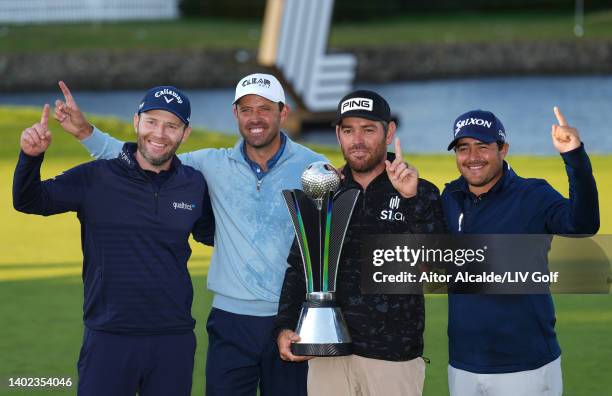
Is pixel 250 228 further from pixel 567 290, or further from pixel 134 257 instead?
pixel 567 290

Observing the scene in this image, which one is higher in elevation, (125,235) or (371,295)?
(125,235)

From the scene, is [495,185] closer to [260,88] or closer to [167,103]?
[260,88]

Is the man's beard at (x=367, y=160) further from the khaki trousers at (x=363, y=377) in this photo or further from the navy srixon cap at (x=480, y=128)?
the khaki trousers at (x=363, y=377)

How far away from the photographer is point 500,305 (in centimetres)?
493

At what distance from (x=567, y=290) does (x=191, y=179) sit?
1.56 metres

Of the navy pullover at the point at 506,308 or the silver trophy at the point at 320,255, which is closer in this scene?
the silver trophy at the point at 320,255

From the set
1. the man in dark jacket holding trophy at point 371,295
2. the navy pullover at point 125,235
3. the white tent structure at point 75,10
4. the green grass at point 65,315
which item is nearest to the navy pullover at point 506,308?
the man in dark jacket holding trophy at point 371,295

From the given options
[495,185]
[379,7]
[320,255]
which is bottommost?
[320,255]

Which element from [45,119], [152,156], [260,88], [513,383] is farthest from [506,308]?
[45,119]

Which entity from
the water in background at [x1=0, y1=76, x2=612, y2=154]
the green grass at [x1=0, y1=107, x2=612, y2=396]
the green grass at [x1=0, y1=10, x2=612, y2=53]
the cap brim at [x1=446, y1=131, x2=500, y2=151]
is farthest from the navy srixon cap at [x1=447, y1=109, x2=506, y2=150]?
the green grass at [x1=0, y1=10, x2=612, y2=53]

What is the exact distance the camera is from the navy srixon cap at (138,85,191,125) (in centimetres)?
528

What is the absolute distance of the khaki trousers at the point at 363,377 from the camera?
16.0ft

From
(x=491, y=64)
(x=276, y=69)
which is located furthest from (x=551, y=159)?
(x=491, y=64)

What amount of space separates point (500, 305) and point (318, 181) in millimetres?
842
